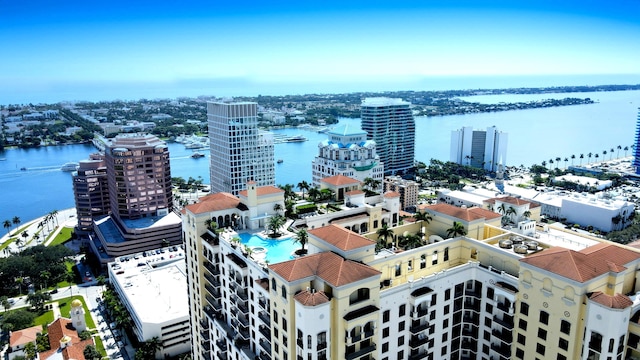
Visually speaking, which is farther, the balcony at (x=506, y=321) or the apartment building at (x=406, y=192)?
the apartment building at (x=406, y=192)

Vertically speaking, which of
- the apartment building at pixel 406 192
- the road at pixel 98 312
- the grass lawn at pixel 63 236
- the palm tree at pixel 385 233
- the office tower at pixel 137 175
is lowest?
the road at pixel 98 312

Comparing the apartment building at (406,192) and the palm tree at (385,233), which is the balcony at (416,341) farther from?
the apartment building at (406,192)

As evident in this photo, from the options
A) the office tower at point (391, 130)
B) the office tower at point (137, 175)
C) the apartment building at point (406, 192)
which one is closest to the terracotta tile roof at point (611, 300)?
the office tower at point (137, 175)

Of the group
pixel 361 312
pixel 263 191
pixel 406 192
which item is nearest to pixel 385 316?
pixel 361 312

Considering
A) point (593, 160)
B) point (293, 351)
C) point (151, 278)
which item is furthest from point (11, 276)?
point (593, 160)

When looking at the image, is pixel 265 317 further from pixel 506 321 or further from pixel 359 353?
pixel 506 321

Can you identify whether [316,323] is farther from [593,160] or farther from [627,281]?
[593,160]
